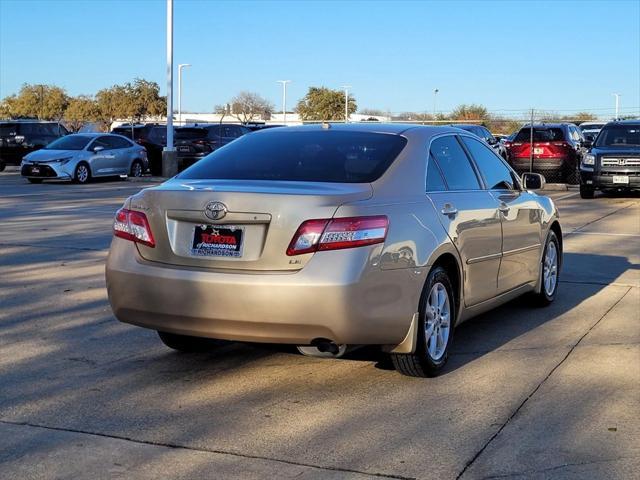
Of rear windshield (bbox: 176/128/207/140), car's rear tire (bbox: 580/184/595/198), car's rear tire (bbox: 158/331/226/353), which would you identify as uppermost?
rear windshield (bbox: 176/128/207/140)

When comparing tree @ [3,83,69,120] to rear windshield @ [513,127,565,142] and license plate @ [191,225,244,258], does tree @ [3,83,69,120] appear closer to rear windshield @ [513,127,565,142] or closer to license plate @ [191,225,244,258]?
rear windshield @ [513,127,565,142]

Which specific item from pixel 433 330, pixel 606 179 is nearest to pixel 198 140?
pixel 606 179

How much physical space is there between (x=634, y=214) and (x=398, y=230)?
43.2ft

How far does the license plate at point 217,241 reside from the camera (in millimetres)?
5199

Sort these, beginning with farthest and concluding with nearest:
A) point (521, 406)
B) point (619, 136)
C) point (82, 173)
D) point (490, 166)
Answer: point (82, 173), point (619, 136), point (490, 166), point (521, 406)

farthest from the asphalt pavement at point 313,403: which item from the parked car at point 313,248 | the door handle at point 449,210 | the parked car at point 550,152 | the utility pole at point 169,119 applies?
the utility pole at point 169,119

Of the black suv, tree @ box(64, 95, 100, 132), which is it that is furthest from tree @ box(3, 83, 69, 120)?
the black suv

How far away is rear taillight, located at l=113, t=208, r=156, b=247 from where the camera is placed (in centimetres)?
550

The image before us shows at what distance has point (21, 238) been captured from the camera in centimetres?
1224

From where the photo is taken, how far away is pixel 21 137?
3161 cm

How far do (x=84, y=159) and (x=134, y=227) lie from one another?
2064 centimetres

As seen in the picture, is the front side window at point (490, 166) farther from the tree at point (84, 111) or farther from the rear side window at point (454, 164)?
the tree at point (84, 111)

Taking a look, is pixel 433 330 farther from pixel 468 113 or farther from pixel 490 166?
pixel 468 113

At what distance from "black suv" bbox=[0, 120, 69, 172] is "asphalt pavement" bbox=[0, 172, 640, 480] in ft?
80.8
